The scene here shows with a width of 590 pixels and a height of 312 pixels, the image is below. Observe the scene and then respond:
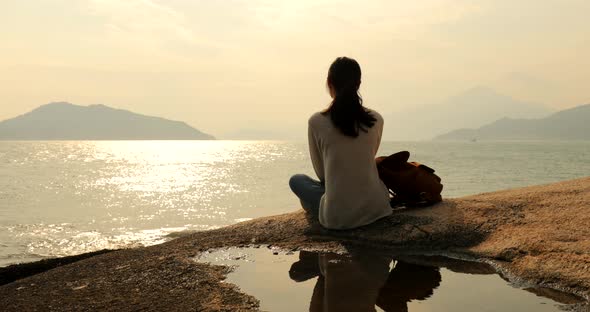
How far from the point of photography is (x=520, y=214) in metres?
5.91

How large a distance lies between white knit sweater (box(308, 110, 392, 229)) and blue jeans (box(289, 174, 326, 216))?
411mm

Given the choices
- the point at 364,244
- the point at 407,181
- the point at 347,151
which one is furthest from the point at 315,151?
the point at 407,181

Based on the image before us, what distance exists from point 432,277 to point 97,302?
3.10m

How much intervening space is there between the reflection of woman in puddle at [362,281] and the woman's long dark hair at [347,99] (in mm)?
1512

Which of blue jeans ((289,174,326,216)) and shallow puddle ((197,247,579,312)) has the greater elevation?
blue jeans ((289,174,326,216))

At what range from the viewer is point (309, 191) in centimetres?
630

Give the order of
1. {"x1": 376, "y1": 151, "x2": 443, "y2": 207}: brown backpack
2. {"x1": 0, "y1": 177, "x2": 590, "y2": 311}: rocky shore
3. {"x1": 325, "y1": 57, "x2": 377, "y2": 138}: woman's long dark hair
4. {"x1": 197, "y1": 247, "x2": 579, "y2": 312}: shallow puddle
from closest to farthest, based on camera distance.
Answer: {"x1": 197, "y1": 247, "x2": 579, "y2": 312}: shallow puddle < {"x1": 0, "y1": 177, "x2": 590, "y2": 311}: rocky shore < {"x1": 325, "y1": 57, "x2": 377, "y2": 138}: woman's long dark hair < {"x1": 376, "y1": 151, "x2": 443, "y2": 207}: brown backpack

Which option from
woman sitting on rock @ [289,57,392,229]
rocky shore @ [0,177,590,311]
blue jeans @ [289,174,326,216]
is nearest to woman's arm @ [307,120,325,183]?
woman sitting on rock @ [289,57,392,229]

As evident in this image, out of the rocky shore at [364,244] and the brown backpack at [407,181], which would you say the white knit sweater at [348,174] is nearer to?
the rocky shore at [364,244]

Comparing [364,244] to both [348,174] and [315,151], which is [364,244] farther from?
[315,151]

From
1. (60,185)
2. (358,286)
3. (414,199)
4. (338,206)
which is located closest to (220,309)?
(358,286)

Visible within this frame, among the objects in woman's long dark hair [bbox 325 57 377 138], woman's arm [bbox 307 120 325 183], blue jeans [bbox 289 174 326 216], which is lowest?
blue jeans [bbox 289 174 326 216]

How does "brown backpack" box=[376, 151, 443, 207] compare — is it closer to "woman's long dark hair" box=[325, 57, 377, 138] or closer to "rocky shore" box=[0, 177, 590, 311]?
"rocky shore" box=[0, 177, 590, 311]

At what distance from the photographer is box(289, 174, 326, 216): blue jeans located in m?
6.22
